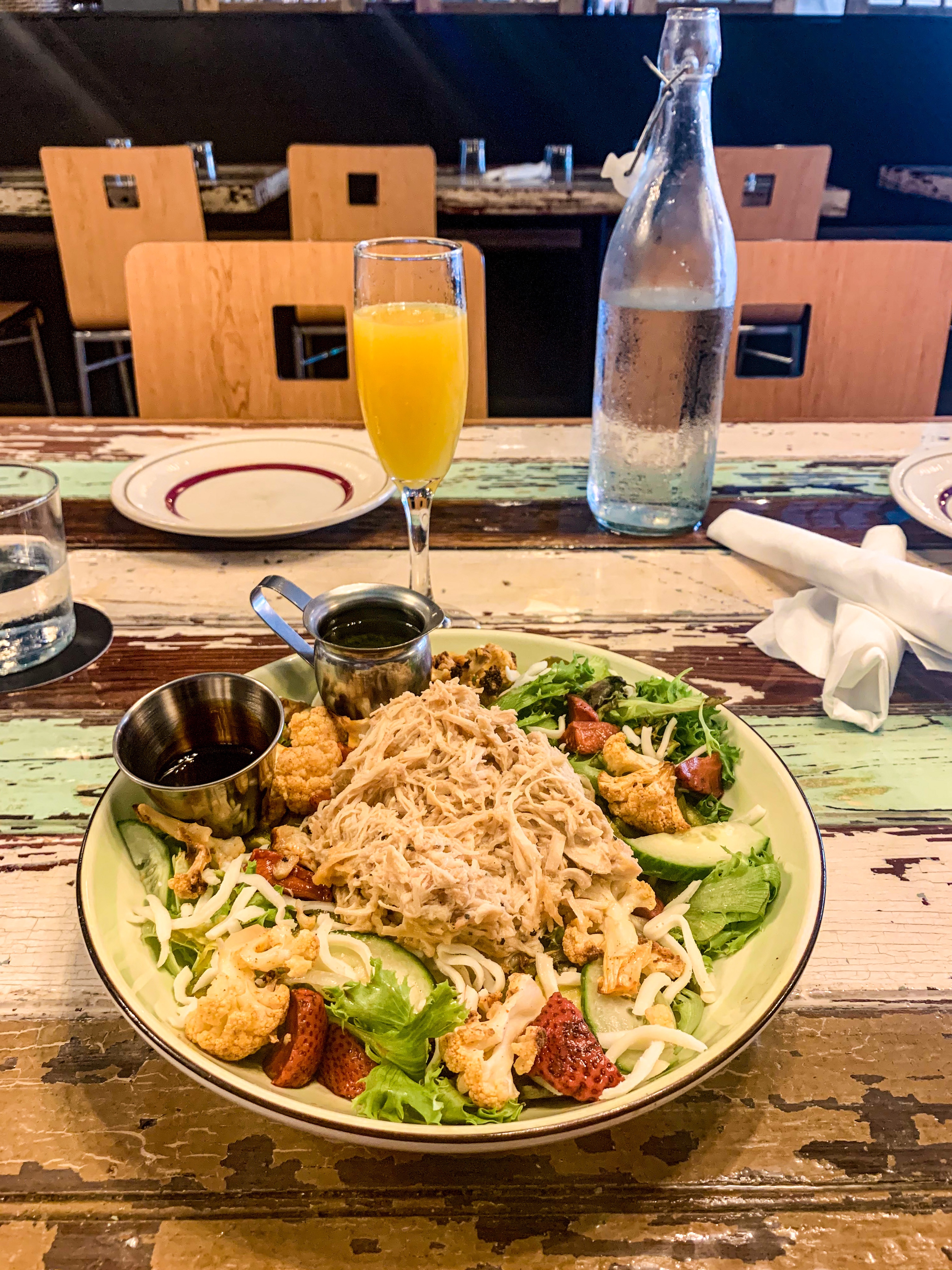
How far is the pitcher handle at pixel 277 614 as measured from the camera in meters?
1.08

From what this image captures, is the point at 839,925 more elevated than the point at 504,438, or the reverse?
the point at 504,438

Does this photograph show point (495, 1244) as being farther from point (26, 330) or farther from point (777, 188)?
point (26, 330)

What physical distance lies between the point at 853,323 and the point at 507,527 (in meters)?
1.25

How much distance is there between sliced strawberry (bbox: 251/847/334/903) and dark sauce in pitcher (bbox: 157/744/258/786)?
0.29 ft

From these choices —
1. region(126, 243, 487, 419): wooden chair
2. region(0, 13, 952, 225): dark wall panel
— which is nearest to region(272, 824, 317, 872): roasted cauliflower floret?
region(126, 243, 487, 419): wooden chair

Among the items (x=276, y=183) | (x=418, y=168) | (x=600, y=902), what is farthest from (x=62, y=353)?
(x=600, y=902)

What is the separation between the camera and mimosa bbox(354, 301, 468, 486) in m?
1.27

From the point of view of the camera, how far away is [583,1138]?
65 cm

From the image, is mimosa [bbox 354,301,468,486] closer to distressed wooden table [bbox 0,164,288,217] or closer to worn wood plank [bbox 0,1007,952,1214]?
worn wood plank [bbox 0,1007,952,1214]

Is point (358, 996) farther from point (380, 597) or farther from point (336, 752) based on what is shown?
point (380, 597)

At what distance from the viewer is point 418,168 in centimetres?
385

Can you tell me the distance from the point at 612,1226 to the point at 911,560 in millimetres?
1132

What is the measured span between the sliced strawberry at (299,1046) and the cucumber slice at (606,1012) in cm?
20

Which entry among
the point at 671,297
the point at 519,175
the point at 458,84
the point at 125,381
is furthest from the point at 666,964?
the point at 458,84
